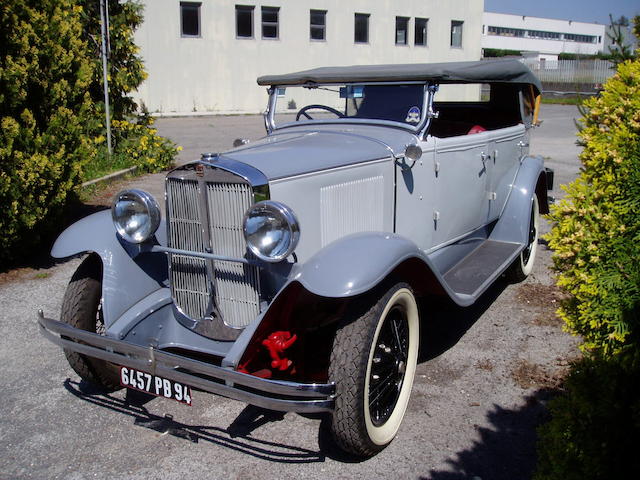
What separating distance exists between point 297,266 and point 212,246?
1.51ft

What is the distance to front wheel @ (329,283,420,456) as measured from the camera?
8.68 ft

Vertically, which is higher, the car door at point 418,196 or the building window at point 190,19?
the building window at point 190,19

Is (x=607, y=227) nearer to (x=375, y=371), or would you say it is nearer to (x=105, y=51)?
(x=375, y=371)

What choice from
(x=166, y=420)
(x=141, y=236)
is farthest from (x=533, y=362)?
(x=141, y=236)

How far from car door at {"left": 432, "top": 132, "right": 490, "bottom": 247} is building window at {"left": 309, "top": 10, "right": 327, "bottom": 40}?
19.4 m

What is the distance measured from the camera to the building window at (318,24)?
22656 millimetres

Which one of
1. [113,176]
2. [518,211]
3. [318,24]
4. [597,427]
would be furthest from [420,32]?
[597,427]

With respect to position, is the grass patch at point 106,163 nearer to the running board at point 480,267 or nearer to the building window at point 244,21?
the running board at point 480,267

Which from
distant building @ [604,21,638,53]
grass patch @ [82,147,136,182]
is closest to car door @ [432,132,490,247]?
distant building @ [604,21,638,53]

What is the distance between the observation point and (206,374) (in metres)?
2.62

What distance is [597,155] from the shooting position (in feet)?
7.19

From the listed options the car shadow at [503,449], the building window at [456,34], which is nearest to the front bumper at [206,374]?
the car shadow at [503,449]

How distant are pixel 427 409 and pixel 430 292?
2.16ft

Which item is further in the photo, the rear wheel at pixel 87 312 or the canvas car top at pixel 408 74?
the canvas car top at pixel 408 74
